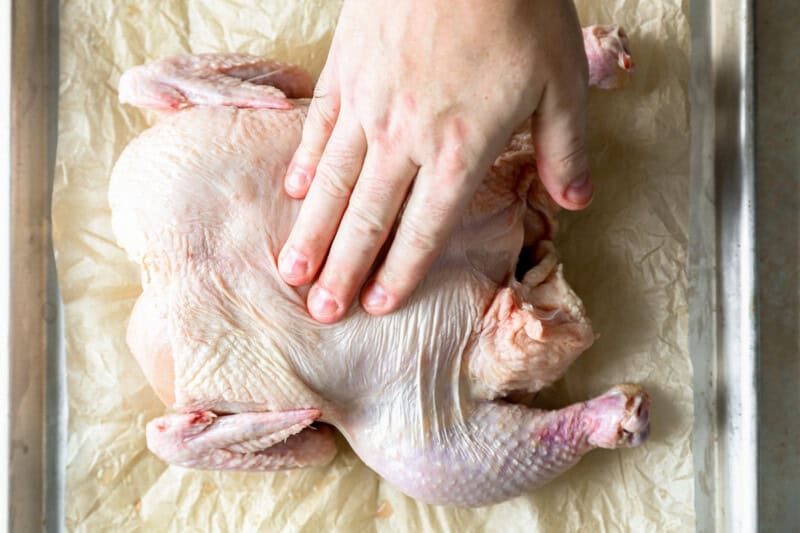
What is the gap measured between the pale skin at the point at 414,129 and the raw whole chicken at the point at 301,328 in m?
0.07

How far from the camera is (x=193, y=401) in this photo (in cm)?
118

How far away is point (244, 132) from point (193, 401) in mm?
419

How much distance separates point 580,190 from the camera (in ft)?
3.70

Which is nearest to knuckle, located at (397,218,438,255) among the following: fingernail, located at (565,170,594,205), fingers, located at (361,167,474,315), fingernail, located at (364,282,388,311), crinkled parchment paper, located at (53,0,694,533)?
fingers, located at (361,167,474,315)

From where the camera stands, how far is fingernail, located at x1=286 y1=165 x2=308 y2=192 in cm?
115

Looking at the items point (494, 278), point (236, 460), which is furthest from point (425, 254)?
point (236, 460)

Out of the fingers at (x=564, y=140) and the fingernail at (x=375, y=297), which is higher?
the fingers at (x=564, y=140)

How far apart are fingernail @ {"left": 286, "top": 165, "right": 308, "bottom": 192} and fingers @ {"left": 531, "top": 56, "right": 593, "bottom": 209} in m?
0.34

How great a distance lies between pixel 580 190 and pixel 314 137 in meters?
0.39

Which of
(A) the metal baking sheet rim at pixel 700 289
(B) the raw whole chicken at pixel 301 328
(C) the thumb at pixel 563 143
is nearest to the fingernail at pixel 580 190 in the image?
(C) the thumb at pixel 563 143

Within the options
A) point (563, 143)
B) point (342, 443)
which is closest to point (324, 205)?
point (563, 143)

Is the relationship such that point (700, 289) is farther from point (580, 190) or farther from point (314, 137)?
point (314, 137)

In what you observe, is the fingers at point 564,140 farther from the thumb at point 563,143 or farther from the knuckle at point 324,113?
the knuckle at point 324,113

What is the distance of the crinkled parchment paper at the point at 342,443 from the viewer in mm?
1443
